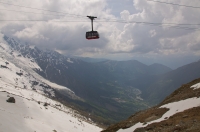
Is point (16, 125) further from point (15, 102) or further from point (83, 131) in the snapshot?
point (83, 131)

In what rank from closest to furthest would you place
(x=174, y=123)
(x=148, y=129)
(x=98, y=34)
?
(x=174, y=123)
(x=148, y=129)
(x=98, y=34)

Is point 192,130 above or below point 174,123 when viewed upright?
below

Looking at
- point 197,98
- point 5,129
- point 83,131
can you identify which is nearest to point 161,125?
point 197,98

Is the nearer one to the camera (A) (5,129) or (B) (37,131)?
(A) (5,129)

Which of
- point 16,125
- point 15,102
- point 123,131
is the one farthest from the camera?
point 15,102

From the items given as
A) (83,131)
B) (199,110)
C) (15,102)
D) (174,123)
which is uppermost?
(15,102)

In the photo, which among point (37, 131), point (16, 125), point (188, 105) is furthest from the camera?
point (37, 131)

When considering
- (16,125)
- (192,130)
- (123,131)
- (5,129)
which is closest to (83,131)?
(16,125)

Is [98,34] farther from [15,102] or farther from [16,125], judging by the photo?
[15,102]

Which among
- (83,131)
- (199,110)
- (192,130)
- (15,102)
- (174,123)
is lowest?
(192,130)
